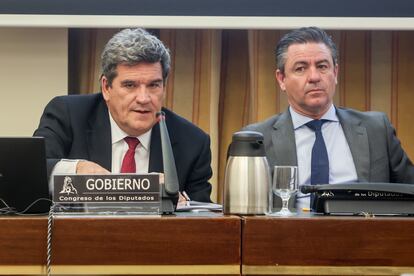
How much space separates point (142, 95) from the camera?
231cm

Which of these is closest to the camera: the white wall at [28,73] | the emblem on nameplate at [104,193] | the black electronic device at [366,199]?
the emblem on nameplate at [104,193]

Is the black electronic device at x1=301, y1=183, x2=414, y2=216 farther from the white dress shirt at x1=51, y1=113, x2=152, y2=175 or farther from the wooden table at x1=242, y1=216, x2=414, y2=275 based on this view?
the white dress shirt at x1=51, y1=113, x2=152, y2=175

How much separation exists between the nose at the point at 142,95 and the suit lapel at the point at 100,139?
151 mm

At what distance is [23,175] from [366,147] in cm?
136

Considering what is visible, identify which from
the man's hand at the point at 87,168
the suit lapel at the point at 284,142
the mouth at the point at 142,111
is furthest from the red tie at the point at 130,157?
the suit lapel at the point at 284,142

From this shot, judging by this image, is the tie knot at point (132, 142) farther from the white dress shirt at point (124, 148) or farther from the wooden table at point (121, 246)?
the wooden table at point (121, 246)

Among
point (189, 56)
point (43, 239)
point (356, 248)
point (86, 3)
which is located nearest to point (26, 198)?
point (43, 239)

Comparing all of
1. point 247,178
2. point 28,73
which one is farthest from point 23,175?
point 28,73

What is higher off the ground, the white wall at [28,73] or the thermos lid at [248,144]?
the white wall at [28,73]

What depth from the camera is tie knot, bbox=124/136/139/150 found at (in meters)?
2.37

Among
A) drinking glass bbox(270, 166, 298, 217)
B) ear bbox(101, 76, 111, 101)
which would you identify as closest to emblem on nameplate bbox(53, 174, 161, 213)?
drinking glass bbox(270, 166, 298, 217)

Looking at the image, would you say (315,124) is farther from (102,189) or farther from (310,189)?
(102,189)

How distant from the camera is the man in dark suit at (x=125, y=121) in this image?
231 centimetres

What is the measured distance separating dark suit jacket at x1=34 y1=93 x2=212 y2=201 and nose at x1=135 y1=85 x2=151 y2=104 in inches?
5.4
